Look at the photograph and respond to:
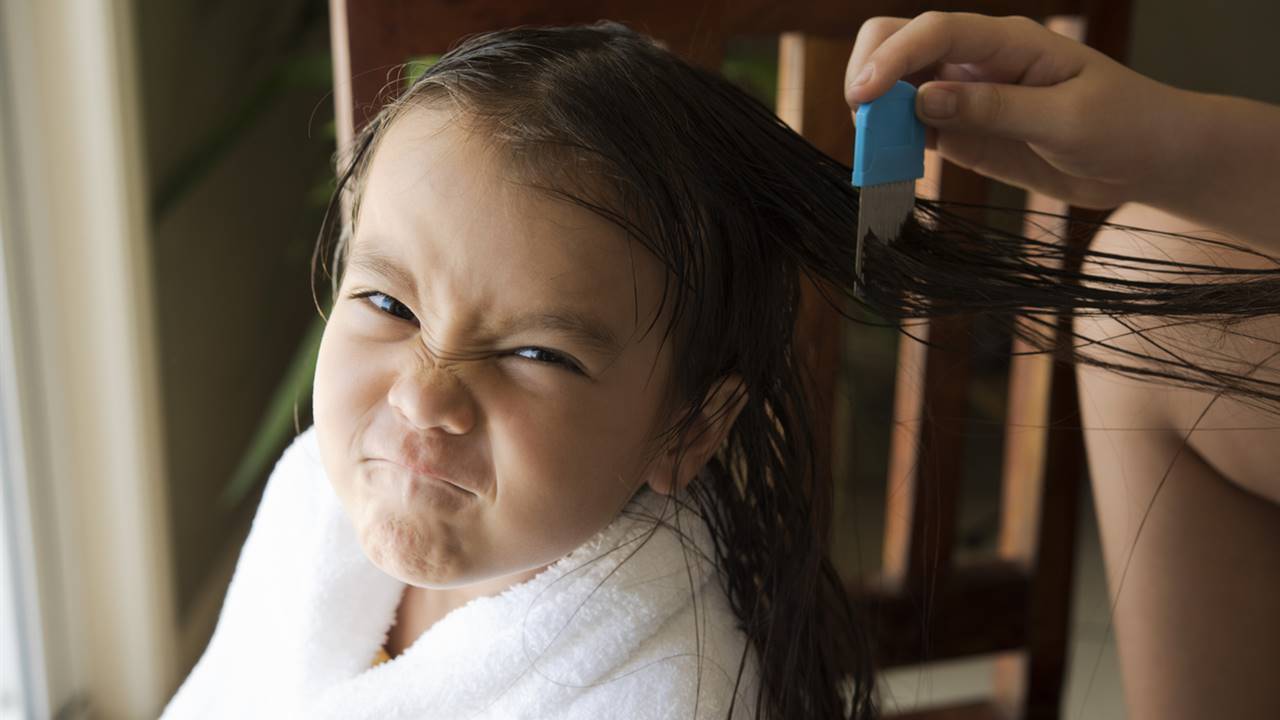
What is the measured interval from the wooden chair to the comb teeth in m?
0.16

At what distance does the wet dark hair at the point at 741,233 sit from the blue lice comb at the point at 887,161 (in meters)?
0.01

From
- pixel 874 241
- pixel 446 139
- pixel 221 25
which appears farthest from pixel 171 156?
pixel 874 241

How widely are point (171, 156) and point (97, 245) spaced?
335 millimetres

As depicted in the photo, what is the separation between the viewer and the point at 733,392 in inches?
24.5

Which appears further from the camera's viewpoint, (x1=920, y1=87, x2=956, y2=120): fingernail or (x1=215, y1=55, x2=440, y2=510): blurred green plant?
(x1=215, y1=55, x2=440, y2=510): blurred green plant

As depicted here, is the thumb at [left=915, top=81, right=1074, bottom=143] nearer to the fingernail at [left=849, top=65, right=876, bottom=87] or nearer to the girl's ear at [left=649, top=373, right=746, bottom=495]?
the fingernail at [left=849, top=65, right=876, bottom=87]

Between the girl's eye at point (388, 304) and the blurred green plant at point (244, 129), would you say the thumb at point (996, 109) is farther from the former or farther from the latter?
the blurred green plant at point (244, 129)

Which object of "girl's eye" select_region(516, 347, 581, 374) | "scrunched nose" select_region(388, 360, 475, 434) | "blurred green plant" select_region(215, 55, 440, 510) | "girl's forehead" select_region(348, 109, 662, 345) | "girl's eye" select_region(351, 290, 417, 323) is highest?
"girl's forehead" select_region(348, 109, 662, 345)

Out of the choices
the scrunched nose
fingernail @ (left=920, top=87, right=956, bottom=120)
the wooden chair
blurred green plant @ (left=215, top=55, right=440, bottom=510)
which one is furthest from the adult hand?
blurred green plant @ (left=215, top=55, right=440, bottom=510)

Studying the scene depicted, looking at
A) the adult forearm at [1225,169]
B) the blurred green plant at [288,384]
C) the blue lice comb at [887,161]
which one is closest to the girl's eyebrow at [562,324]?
the blue lice comb at [887,161]

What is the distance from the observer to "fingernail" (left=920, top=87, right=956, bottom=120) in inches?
22.1

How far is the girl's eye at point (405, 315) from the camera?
0.55 m

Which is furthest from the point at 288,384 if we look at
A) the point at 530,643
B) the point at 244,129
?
the point at 530,643

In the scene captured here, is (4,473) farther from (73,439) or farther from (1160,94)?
(1160,94)
